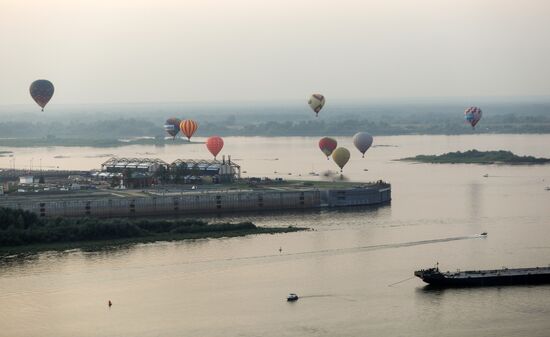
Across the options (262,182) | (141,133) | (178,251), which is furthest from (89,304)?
(141,133)

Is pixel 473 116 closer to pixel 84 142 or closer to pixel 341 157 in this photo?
pixel 341 157

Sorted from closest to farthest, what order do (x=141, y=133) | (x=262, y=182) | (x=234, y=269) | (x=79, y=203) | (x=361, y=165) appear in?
(x=234, y=269) < (x=79, y=203) < (x=262, y=182) < (x=361, y=165) < (x=141, y=133)

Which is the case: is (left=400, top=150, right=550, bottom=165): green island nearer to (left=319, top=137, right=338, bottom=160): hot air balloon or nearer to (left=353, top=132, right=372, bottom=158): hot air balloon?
(left=353, top=132, right=372, bottom=158): hot air balloon

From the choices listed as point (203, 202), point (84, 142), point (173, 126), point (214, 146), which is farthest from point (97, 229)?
point (84, 142)

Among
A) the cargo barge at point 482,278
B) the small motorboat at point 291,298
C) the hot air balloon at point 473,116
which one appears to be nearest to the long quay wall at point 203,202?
the cargo barge at point 482,278

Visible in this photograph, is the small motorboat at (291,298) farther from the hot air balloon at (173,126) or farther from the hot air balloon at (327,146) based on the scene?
the hot air balloon at (173,126)

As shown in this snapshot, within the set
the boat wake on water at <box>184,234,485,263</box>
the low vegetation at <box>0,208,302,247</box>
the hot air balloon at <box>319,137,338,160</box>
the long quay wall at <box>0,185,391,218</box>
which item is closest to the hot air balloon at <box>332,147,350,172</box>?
the hot air balloon at <box>319,137,338,160</box>

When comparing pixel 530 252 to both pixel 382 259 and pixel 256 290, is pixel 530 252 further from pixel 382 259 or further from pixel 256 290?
pixel 256 290

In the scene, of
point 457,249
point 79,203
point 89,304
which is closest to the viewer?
point 89,304
